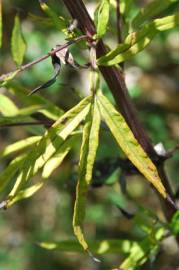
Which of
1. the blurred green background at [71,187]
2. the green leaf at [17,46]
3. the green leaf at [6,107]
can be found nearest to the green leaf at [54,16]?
the green leaf at [17,46]

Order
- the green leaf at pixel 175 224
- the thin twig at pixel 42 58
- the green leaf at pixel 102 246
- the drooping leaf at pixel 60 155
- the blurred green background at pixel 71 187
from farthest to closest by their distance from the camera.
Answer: the blurred green background at pixel 71 187 → the green leaf at pixel 102 246 → the green leaf at pixel 175 224 → the drooping leaf at pixel 60 155 → the thin twig at pixel 42 58

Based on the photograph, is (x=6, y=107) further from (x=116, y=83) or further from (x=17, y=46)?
(x=116, y=83)

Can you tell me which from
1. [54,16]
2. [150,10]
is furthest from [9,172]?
[150,10]

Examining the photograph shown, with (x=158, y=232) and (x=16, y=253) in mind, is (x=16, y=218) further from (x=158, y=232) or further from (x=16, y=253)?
(x=158, y=232)

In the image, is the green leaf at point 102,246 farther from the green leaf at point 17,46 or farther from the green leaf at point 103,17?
the green leaf at point 103,17

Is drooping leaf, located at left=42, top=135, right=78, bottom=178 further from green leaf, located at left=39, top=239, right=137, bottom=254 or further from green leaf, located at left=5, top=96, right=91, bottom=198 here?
green leaf, located at left=39, top=239, right=137, bottom=254

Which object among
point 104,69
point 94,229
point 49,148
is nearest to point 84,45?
point 104,69
